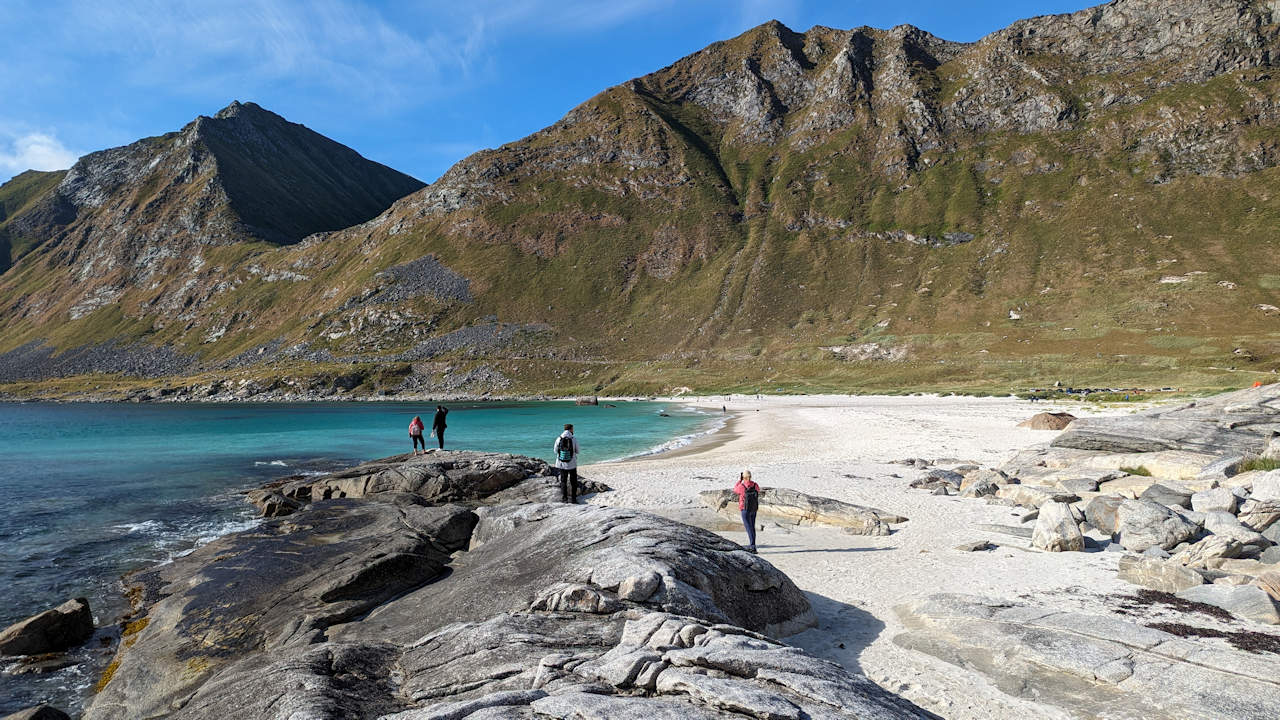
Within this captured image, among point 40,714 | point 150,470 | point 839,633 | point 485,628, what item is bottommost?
point 150,470

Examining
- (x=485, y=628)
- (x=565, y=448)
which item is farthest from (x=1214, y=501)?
(x=485, y=628)

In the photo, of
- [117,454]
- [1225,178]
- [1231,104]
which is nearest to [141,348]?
[117,454]

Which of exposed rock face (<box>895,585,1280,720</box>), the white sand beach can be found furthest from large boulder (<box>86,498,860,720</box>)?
exposed rock face (<box>895,585,1280,720</box>)

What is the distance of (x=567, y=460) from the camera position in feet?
67.9

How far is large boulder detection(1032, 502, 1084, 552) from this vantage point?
15305mm

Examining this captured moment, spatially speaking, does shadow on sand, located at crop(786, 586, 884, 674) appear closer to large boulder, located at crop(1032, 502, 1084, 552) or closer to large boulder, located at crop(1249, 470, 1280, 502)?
large boulder, located at crop(1032, 502, 1084, 552)

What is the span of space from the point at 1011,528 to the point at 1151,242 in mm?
152444

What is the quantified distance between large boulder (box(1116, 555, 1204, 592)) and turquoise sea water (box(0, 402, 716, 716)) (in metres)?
22.0

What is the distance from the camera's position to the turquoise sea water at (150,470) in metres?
17.6

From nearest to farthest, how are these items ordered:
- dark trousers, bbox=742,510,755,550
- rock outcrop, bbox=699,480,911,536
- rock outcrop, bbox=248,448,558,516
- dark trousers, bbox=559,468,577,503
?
dark trousers, bbox=742,510,755,550 → rock outcrop, bbox=699,480,911,536 → dark trousers, bbox=559,468,577,503 → rock outcrop, bbox=248,448,558,516

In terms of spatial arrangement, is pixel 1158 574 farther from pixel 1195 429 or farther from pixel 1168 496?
pixel 1195 429

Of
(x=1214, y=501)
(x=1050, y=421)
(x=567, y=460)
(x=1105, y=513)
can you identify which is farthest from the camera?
(x=1050, y=421)

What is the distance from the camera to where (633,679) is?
21.0 feet

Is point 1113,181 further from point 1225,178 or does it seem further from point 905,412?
point 905,412
